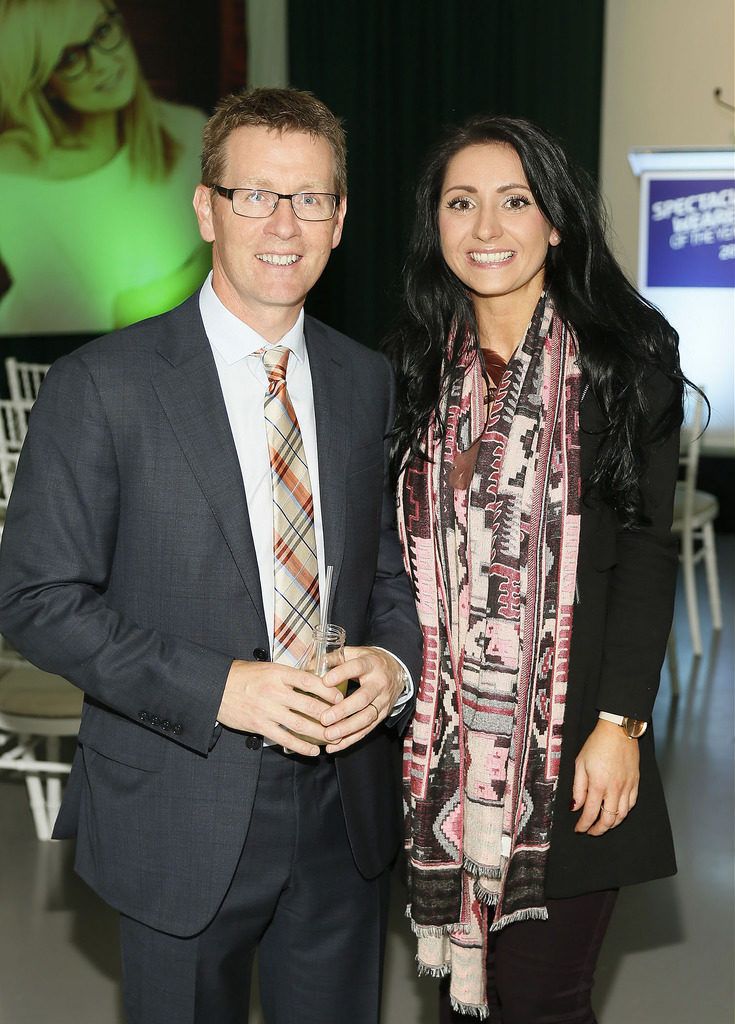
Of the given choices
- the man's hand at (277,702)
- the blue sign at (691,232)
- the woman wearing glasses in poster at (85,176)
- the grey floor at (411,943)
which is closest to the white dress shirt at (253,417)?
the man's hand at (277,702)

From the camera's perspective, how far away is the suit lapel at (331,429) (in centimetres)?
168

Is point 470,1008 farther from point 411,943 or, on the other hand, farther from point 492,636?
point 411,943

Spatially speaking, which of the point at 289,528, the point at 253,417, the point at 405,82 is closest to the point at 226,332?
the point at 253,417

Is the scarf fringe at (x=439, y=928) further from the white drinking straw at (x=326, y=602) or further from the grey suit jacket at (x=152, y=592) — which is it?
the white drinking straw at (x=326, y=602)

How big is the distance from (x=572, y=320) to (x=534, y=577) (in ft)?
1.40

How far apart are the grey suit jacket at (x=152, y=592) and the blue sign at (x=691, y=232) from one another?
6.98 m

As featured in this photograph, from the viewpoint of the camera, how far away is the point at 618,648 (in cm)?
177

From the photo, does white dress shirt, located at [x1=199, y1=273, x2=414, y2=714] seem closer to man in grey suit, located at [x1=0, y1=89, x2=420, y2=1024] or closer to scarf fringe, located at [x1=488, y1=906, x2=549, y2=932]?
man in grey suit, located at [x1=0, y1=89, x2=420, y2=1024]

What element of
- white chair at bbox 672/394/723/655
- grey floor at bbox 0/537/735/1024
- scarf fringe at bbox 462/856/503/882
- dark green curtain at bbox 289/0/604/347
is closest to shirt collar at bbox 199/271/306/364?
scarf fringe at bbox 462/856/503/882

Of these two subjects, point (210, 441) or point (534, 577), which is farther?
point (534, 577)

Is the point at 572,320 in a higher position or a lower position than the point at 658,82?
lower

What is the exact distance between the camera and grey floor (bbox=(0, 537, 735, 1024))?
2764 millimetres

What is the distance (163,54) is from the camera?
24.1 ft

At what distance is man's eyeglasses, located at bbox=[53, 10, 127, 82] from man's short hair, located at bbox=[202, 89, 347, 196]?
556 cm
